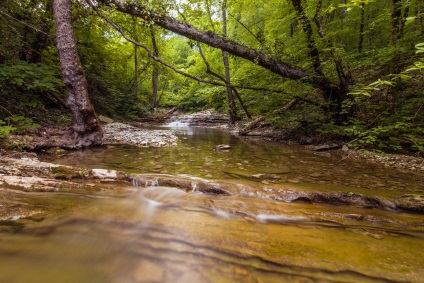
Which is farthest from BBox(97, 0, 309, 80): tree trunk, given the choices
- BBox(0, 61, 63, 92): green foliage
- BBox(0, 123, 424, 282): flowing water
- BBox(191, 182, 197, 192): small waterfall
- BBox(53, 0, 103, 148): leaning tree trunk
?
BBox(191, 182, 197, 192): small waterfall

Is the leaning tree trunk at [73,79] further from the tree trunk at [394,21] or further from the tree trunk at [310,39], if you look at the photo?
the tree trunk at [394,21]

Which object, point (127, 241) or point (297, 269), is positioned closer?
point (297, 269)

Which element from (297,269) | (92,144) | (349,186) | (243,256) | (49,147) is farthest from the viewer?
(92,144)

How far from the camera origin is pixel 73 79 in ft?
15.9

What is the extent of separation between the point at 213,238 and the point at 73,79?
5.05 metres

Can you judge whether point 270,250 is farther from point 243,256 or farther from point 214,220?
point 214,220

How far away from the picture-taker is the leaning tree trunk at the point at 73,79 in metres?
4.72

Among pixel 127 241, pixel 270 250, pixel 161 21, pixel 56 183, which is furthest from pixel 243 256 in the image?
pixel 161 21

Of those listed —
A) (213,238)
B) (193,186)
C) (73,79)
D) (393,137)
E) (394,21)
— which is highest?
(394,21)

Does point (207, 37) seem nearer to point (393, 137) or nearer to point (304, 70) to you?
point (304, 70)

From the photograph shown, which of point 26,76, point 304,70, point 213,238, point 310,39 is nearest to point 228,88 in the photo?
point 304,70

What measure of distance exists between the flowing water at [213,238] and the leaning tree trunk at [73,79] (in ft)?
9.93

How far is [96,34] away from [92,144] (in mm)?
8667

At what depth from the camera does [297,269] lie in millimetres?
1373
